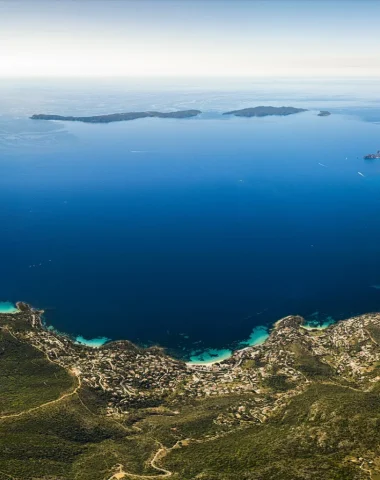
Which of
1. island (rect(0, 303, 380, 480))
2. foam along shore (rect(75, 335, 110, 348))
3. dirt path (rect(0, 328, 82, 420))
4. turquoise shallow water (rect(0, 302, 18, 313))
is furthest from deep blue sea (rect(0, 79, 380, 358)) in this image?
dirt path (rect(0, 328, 82, 420))

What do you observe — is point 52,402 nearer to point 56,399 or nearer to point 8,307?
point 56,399

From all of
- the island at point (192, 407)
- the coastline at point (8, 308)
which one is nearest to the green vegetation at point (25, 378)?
the island at point (192, 407)

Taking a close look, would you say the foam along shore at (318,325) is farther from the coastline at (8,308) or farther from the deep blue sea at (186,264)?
the coastline at (8,308)

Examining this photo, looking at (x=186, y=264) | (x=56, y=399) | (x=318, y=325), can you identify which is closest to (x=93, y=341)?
(x=56, y=399)

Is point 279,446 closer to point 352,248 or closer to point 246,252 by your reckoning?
point 246,252

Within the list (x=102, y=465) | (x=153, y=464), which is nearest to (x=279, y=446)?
(x=153, y=464)

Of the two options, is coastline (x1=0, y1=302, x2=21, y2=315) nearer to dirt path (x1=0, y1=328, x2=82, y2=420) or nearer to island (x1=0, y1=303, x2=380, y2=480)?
island (x1=0, y1=303, x2=380, y2=480)
